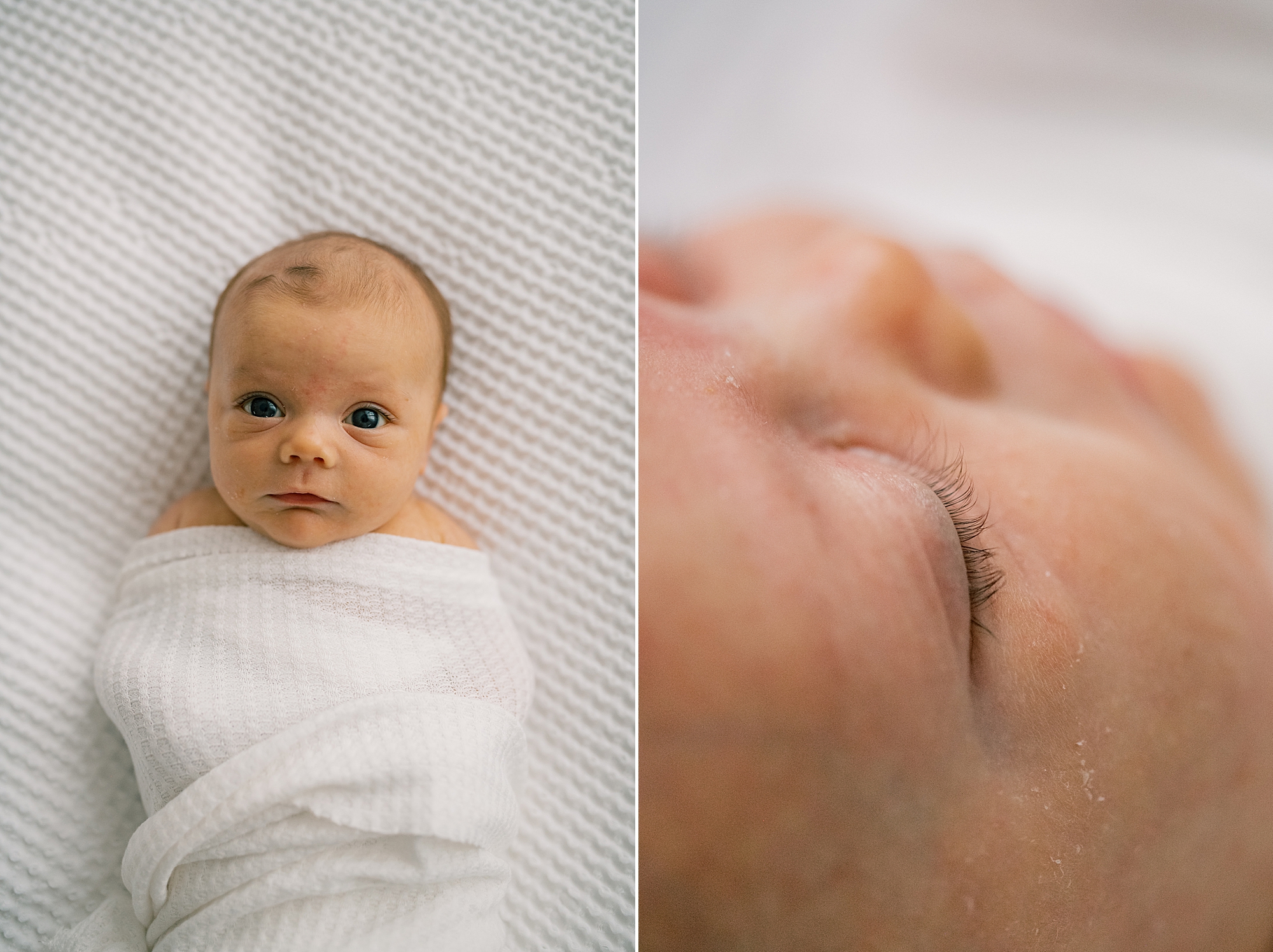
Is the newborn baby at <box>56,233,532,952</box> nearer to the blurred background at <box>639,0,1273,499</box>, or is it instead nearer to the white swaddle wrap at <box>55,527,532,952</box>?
the white swaddle wrap at <box>55,527,532,952</box>

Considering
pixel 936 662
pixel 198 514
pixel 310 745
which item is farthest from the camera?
pixel 198 514

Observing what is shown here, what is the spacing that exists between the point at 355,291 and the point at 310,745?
332 mm

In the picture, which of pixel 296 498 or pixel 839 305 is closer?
pixel 839 305

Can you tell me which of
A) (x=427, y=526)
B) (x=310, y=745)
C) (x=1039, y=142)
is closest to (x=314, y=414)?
(x=427, y=526)

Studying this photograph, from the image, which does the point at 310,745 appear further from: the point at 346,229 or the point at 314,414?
the point at 346,229

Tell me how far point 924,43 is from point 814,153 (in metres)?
0.10

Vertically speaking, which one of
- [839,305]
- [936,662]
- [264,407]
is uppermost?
[839,305]

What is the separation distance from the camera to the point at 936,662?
0.43 metres

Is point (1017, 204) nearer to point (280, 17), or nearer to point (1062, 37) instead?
point (1062, 37)

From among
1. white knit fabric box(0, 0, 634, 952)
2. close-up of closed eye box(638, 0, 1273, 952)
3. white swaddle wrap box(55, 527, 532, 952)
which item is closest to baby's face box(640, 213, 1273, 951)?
close-up of closed eye box(638, 0, 1273, 952)

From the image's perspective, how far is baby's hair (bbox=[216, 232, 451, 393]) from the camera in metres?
0.68

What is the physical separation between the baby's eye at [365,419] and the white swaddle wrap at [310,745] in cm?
9

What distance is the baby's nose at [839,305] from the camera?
0.48 m

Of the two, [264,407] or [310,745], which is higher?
[264,407]
